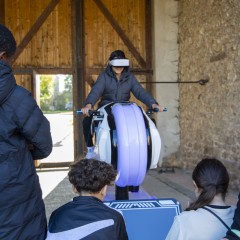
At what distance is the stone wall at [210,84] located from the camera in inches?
210

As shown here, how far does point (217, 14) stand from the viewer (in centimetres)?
578

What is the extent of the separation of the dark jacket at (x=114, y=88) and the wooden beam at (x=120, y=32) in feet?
13.3

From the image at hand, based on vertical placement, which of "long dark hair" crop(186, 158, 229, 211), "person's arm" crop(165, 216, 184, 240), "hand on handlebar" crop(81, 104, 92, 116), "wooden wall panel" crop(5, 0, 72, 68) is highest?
"wooden wall panel" crop(5, 0, 72, 68)

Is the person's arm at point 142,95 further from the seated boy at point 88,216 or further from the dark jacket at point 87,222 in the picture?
the dark jacket at point 87,222

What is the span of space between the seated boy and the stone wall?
3768 mm

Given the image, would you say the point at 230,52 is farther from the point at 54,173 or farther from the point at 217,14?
the point at 54,173

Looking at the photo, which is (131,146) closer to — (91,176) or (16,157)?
(91,176)

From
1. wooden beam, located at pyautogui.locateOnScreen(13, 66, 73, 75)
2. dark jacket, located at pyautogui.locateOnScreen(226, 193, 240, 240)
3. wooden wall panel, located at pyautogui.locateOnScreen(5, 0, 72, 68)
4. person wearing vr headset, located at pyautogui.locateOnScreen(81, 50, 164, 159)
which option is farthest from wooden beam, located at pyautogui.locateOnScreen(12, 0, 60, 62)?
dark jacket, located at pyautogui.locateOnScreen(226, 193, 240, 240)

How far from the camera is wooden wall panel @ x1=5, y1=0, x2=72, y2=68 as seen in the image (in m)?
7.62

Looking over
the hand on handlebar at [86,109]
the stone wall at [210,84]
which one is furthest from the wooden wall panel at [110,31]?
the hand on handlebar at [86,109]

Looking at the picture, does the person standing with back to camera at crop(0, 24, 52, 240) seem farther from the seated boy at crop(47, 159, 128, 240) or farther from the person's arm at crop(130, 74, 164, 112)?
the person's arm at crop(130, 74, 164, 112)

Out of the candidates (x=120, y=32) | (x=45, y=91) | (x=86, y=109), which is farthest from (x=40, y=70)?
(x=45, y=91)

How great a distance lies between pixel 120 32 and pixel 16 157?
21.1 feet

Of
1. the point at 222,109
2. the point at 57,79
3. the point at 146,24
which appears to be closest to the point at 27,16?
the point at 146,24
